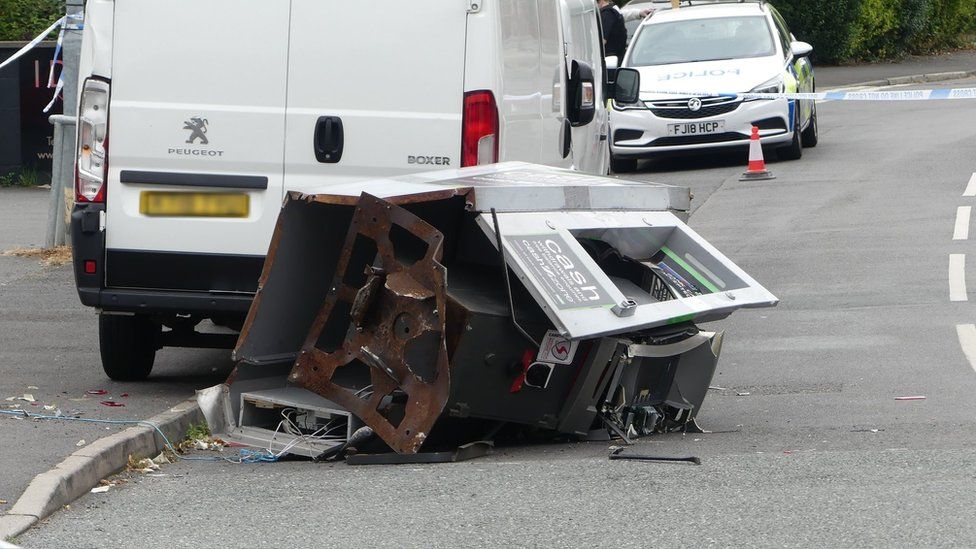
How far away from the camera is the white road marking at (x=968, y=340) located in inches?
340

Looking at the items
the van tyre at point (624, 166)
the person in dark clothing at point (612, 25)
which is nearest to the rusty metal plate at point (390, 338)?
the van tyre at point (624, 166)

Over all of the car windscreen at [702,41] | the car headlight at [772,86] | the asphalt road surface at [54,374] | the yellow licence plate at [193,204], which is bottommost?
the asphalt road surface at [54,374]

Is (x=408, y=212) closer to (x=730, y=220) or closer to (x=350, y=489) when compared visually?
(x=350, y=489)

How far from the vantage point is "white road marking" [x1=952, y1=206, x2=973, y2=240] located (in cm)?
1274

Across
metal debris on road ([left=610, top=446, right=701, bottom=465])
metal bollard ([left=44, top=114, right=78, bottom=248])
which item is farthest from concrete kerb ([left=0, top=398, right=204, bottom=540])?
metal bollard ([left=44, top=114, right=78, bottom=248])

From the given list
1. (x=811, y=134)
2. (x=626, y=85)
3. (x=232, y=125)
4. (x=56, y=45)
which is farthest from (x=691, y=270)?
(x=811, y=134)

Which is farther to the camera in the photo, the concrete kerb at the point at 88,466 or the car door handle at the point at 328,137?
the car door handle at the point at 328,137

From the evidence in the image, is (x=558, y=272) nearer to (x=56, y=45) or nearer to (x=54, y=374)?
(x=54, y=374)

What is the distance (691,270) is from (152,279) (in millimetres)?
2656

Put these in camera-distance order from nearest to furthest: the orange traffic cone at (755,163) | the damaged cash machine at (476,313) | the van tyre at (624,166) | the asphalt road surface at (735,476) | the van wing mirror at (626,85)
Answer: the asphalt road surface at (735,476)
the damaged cash machine at (476,313)
the van wing mirror at (626,85)
the orange traffic cone at (755,163)
the van tyre at (624,166)

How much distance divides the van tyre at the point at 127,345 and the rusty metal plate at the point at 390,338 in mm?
1731

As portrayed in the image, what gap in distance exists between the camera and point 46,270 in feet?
40.0

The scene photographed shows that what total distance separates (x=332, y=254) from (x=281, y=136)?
0.77 m

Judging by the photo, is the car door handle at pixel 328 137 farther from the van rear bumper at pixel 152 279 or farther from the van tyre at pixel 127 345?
the van tyre at pixel 127 345
